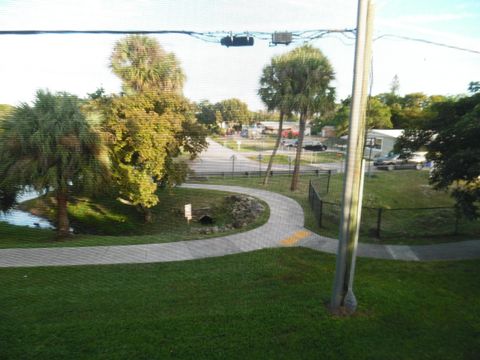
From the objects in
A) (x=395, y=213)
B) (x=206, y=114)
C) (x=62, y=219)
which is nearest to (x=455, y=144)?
(x=395, y=213)

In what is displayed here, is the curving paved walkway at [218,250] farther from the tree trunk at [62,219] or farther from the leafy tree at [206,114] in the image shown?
the leafy tree at [206,114]

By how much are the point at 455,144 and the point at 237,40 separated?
2.98m

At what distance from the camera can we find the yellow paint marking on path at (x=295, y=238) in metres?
4.16

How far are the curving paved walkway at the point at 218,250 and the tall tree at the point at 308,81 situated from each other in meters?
3.49

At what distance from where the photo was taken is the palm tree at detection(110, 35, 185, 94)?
359 cm

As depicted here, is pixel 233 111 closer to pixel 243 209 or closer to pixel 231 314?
pixel 243 209

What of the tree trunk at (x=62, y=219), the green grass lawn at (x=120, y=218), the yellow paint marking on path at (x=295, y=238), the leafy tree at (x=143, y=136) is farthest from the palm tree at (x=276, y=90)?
the tree trunk at (x=62, y=219)

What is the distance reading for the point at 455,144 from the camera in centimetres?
376

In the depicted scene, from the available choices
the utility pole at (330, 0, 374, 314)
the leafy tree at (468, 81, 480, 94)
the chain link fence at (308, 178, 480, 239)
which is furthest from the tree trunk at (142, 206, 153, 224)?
the leafy tree at (468, 81, 480, 94)

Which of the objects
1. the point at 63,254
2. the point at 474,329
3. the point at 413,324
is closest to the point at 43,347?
the point at 63,254

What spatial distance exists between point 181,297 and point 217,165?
867 cm

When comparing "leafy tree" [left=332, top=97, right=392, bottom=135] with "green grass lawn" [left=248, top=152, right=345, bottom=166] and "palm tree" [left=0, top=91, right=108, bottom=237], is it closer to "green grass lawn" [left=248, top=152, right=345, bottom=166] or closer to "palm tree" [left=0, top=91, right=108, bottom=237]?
"green grass lawn" [left=248, top=152, right=345, bottom=166]

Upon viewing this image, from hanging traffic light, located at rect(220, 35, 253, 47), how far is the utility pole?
95cm

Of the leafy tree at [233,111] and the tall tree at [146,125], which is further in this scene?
the leafy tree at [233,111]
